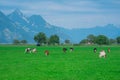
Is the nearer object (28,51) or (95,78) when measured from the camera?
(95,78)

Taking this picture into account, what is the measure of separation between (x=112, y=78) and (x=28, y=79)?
5392mm

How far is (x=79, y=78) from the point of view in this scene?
20.3 metres

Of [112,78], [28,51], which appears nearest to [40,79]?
[112,78]

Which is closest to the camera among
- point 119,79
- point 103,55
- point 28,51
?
point 119,79

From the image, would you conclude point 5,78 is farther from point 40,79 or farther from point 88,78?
point 88,78

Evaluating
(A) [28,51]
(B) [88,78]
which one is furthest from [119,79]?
(A) [28,51]

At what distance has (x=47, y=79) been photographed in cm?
1975

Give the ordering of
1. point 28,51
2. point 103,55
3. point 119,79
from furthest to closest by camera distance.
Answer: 1. point 28,51
2. point 103,55
3. point 119,79

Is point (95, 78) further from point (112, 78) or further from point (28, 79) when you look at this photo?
point (28, 79)

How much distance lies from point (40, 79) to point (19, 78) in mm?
1598

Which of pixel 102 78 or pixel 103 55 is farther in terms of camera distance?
pixel 103 55

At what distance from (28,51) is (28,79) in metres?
47.4

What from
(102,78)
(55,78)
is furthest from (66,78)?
(102,78)

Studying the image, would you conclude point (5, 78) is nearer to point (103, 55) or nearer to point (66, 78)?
point (66, 78)
